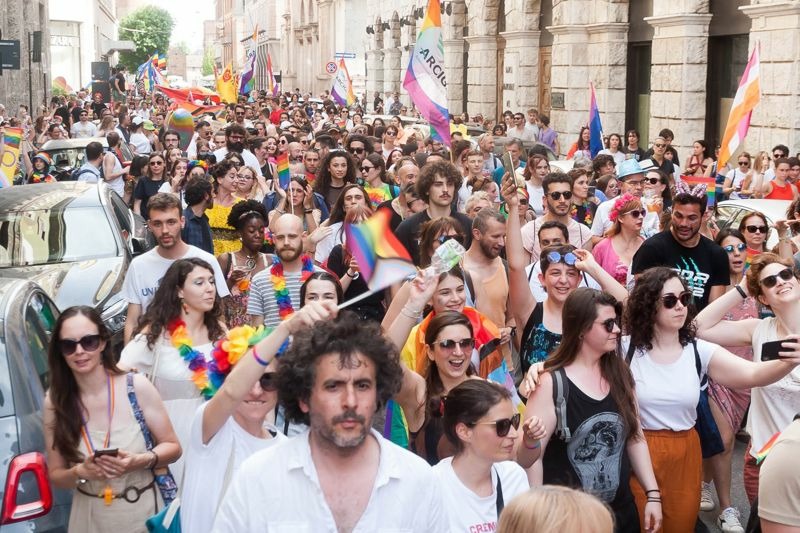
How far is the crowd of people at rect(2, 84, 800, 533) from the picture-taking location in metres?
3.68

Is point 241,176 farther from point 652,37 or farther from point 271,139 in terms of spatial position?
point 652,37

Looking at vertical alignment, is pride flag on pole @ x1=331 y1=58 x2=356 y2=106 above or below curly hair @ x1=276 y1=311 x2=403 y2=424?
above

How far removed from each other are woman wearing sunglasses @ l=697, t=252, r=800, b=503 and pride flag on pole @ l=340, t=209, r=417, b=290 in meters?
2.08

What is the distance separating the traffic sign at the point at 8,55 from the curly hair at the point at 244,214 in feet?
36.8

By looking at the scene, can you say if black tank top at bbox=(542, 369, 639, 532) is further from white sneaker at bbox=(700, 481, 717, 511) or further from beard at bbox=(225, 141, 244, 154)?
beard at bbox=(225, 141, 244, 154)

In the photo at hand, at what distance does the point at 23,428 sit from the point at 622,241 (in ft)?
16.4

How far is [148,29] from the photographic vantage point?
132375 mm

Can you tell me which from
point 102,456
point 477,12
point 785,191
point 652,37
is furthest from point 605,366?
point 477,12

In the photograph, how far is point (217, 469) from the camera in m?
4.47

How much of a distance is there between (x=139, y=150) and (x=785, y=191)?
12.4 meters

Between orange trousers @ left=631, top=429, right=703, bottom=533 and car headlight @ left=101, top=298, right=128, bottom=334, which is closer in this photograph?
orange trousers @ left=631, top=429, right=703, bottom=533

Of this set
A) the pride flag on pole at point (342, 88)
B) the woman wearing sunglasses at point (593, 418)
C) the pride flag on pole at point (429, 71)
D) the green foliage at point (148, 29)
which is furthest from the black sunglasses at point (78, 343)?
the green foliage at point (148, 29)

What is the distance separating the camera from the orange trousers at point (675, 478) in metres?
5.62

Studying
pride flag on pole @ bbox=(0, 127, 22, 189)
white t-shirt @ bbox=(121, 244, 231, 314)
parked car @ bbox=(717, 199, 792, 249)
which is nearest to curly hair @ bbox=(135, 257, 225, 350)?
white t-shirt @ bbox=(121, 244, 231, 314)
